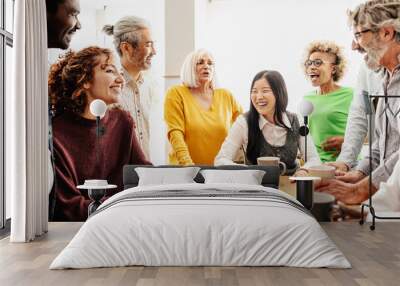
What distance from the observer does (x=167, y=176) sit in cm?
650

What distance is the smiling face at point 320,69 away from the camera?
273 inches

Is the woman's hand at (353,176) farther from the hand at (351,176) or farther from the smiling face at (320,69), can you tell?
the smiling face at (320,69)

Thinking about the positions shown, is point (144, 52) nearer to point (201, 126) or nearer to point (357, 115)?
point (201, 126)

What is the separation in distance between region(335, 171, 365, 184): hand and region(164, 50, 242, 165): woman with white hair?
1.54m

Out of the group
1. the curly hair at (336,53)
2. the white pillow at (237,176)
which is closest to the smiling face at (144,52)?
the white pillow at (237,176)

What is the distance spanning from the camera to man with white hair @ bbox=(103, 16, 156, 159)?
7129 millimetres

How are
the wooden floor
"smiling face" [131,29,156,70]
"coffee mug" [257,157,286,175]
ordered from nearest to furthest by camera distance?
the wooden floor → "coffee mug" [257,157,286,175] → "smiling face" [131,29,156,70]

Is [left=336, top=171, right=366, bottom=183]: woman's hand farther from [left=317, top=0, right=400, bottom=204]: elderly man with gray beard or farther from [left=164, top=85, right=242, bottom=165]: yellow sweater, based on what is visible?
[left=164, top=85, right=242, bottom=165]: yellow sweater

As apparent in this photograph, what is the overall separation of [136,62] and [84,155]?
1390 millimetres

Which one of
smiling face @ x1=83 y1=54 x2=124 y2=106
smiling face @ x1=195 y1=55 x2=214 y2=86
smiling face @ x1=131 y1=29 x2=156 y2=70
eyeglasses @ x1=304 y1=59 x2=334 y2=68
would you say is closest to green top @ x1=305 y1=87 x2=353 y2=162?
eyeglasses @ x1=304 y1=59 x2=334 y2=68

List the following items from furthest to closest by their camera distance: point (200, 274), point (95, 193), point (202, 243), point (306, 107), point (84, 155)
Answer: point (84, 155) → point (306, 107) → point (95, 193) → point (202, 243) → point (200, 274)

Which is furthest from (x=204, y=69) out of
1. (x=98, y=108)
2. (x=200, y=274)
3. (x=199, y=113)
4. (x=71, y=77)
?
(x=200, y=274)

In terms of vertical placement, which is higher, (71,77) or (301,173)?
(71,77)

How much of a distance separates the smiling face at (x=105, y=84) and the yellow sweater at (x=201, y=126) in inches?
32.3
